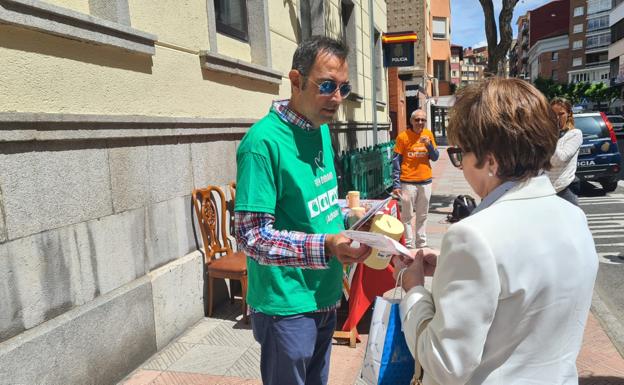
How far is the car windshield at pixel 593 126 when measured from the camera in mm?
10891

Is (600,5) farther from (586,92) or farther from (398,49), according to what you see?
(398,49)

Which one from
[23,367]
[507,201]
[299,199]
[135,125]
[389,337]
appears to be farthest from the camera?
[135,125]

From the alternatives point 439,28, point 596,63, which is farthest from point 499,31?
point 596,63

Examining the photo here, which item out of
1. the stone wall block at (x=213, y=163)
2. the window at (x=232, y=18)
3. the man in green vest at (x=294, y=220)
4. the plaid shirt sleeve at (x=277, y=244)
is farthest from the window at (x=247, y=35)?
the plaid shirt sleeve at (x=277, y=244)

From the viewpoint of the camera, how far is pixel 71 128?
2.98 m

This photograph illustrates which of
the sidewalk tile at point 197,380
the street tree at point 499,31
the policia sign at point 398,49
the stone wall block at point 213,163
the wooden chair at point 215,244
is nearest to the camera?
the sidewalk tile at point 197,380

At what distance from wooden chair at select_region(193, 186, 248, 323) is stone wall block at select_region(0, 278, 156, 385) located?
0.80 metres

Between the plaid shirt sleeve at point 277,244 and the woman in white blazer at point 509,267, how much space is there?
48cm

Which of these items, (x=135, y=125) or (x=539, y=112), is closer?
(x=539, y=112)

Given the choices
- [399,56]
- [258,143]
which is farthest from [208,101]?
[399,56]

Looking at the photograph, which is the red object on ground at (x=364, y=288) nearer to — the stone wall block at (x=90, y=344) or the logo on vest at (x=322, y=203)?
the stone wall block at (x=90, y=344)

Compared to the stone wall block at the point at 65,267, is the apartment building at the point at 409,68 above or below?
above

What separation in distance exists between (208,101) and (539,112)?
398 cm

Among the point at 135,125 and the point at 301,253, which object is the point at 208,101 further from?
the point at 301,253
